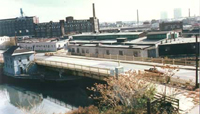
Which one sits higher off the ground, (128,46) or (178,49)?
(128,46)

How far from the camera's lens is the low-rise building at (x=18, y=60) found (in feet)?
168

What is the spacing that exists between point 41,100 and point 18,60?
1840 centimetres

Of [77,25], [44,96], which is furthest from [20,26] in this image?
[44,96]

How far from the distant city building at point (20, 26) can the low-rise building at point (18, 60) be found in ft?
296

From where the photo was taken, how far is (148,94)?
17734 millimetres

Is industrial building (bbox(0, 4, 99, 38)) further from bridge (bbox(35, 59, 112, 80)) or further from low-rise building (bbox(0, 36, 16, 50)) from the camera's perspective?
bridge (bbox(35, 59, 112, 80))

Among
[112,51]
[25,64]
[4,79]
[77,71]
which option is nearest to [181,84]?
Result: [77,71]

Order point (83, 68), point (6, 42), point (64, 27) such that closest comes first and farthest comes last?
point (83, 68) → point (6, 42) → point (64, 27)

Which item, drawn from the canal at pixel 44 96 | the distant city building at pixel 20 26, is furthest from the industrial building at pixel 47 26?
the canal at pixel 44 96

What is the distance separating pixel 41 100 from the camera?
124 ft

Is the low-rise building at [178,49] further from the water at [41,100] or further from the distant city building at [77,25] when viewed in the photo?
the distant city building at [77,25]

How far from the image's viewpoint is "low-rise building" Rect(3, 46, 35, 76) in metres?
51.2

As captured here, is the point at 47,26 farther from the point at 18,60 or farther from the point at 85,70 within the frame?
the point at 85,70

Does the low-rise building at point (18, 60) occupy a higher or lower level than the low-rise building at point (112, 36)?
lower
